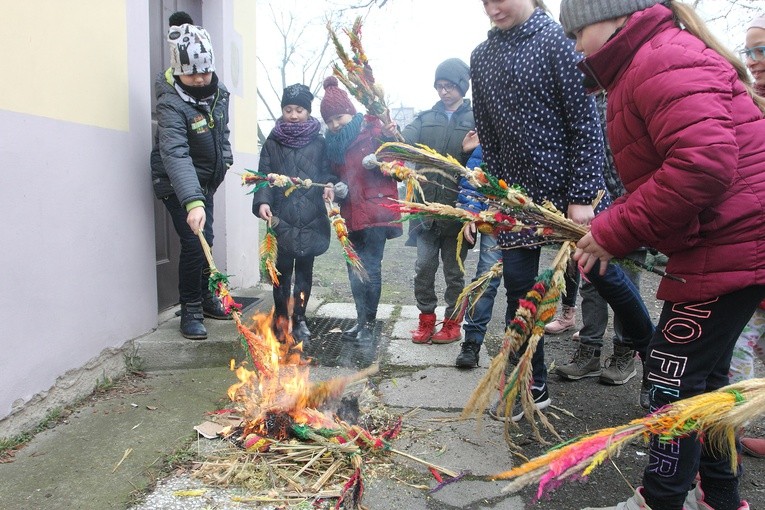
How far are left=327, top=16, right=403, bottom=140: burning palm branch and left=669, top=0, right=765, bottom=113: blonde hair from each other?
2509 millimetres

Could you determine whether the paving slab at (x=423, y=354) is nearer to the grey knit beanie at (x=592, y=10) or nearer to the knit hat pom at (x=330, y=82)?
the knit hat pom at (x=330, y=82)

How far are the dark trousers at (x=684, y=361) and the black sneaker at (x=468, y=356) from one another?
197cm

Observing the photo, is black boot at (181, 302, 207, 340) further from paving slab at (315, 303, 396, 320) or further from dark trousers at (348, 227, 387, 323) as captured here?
paving slab at (315, 303, 396, 320)

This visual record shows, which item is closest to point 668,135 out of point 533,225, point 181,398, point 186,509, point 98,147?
point 533,225

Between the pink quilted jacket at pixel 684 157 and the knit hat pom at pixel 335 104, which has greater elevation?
the knit hat pom at pixel 335 104

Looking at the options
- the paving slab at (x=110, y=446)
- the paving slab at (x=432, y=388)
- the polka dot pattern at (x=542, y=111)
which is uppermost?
the polka dot pattern at (x=542, y=111)

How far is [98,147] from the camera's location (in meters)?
3.71

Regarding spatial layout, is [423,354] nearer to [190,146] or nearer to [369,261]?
[369,261]

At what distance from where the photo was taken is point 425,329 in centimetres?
466

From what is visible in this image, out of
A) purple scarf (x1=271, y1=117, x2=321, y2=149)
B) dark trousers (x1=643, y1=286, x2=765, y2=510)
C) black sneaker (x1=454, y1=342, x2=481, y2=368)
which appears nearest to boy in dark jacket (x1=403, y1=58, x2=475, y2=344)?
black sneaker (x1=454, y1=342, x2=481, y2=368)

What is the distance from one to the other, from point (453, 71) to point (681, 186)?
116 inches

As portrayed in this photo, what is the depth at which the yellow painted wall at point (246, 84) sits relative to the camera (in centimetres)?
606

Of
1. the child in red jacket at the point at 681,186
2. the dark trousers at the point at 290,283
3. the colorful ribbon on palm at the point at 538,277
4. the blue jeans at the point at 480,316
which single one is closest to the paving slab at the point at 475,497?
the colorful ribbon on palm at the point at 538,277

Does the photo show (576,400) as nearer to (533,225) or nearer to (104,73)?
(533,225)
